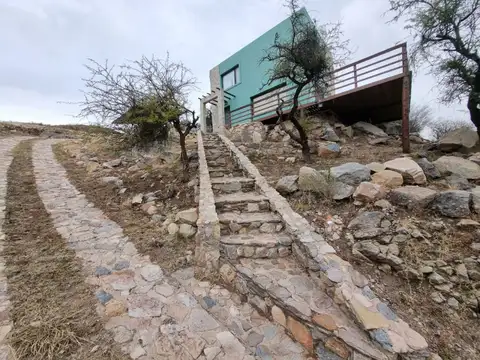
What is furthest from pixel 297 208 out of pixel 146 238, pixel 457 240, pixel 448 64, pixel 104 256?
pixel 448 64

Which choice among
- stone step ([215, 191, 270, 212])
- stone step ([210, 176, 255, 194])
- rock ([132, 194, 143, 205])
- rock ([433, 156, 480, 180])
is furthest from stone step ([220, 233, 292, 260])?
rock ([433, 156, 480, 180])

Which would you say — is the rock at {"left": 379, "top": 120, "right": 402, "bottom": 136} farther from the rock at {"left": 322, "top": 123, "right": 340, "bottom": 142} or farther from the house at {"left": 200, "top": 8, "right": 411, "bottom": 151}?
the rock at {"left": 322, "top": 123, "right": 340, "bottom": 142}

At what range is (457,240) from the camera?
2299 millimetres

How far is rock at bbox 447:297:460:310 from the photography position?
182cm

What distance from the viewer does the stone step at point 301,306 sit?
1.57 metres

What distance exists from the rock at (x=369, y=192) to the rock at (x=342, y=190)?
3.6 inches

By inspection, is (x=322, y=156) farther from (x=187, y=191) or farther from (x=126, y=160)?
(x=126, y=160)

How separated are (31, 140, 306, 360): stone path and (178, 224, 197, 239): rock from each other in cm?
56

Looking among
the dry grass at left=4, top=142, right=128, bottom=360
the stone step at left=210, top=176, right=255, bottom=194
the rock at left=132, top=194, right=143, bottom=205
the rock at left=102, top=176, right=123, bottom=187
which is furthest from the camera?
the rock at left=102, top=176, right=123, bottom=187

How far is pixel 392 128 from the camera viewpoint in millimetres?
9391

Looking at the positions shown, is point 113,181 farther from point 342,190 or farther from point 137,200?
point 342,190

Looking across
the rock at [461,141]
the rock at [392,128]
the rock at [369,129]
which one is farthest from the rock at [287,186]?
the rock at [392,128]

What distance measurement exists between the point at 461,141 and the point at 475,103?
959 mm

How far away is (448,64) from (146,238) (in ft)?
25.5
